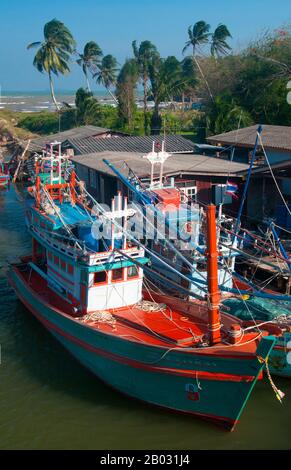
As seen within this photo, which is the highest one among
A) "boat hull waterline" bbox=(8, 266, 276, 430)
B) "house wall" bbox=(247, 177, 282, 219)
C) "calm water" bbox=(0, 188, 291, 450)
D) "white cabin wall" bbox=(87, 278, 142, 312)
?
"house wall" bbox=(247, 177, 282, 219)

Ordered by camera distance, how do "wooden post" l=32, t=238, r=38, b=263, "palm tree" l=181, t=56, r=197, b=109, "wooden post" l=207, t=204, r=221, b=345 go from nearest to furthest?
"wooden post" l=207, t=204, r=221, b=345 → "wooden post" l=32, t=238, r=38, b=263 → "palm tree" l=181, t=56, r=197, b=109

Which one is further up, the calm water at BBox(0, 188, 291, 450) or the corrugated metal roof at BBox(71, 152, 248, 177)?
the corrugated metal roof at BBox(71, 152, 248, 177)

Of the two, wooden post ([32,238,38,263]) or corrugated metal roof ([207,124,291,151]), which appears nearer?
wooden post ([32,238,38,263])

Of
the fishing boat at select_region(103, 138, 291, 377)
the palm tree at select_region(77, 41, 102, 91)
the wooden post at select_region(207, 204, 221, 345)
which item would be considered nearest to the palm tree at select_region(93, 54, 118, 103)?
the palm tree at select_region(77, 41, 102, 91)

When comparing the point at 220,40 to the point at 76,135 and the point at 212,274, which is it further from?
the point at 212,274

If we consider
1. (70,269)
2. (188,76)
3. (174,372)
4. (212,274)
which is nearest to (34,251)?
(70,269)

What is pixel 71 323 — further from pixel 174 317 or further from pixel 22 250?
pixel 22 250

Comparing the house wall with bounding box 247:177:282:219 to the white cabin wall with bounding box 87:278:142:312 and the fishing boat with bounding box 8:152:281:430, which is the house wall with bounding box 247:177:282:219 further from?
the white cabin wall with bounding box 87:278:142:312
